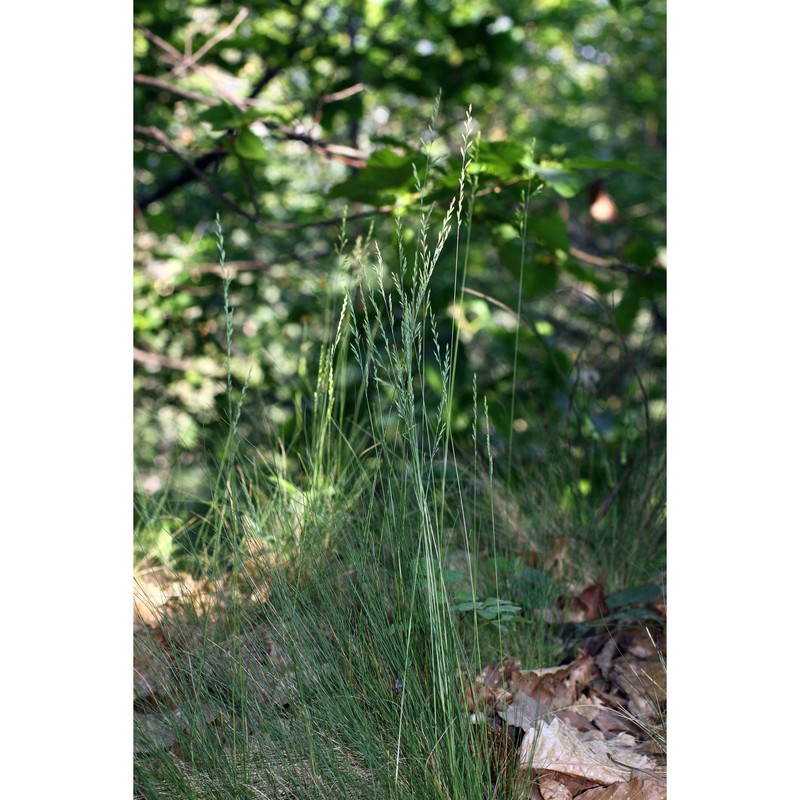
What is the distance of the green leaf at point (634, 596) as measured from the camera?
1.51 metres

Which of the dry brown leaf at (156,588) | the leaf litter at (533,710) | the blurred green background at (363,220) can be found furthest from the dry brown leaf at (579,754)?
the dry brown leaf at (156,588)

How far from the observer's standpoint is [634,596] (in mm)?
1524

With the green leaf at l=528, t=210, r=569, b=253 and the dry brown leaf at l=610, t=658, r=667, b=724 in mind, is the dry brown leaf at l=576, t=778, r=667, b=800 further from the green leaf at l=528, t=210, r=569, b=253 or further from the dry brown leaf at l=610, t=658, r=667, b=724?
the green leaf at l=528, t=210, r=569, b=253

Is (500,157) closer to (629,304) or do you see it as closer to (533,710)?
(629,304)

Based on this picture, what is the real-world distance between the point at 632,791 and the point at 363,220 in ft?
6.81

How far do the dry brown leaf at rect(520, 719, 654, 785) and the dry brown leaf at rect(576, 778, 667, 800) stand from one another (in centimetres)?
1

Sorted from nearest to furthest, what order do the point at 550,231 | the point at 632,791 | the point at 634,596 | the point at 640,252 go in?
the point at 632,791 < the point at 634,596 < the point at 550,231 < the point at 640,252

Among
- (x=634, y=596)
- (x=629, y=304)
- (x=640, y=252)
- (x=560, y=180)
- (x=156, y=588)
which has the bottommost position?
(x=156, y=588)

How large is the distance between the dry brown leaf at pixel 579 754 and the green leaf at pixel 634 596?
341 millimetres

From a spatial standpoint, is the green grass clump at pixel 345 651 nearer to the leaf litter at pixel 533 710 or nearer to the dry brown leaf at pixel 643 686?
the leaf litter at pixel 533 710

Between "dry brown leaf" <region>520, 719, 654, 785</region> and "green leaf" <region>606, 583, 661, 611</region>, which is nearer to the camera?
"dry brown leaf" <region>520, 719, 654, 785</region>

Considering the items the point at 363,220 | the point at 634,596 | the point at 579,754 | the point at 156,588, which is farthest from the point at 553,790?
the point at 363,220

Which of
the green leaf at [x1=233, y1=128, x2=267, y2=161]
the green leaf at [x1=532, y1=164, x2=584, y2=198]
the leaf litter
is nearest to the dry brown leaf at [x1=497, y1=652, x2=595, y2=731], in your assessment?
the leaf litter

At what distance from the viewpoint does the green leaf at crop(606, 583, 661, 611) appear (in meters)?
1.51
